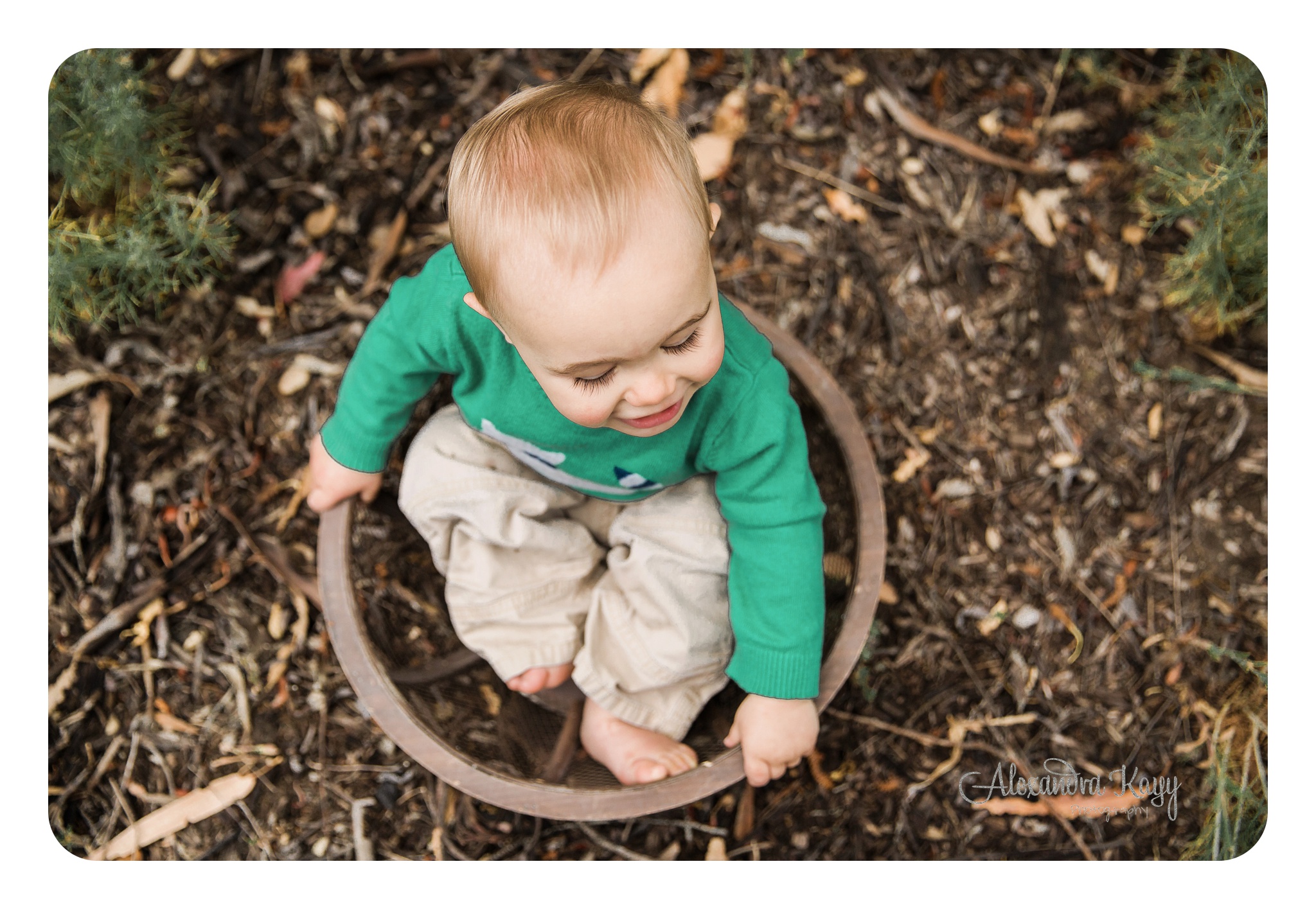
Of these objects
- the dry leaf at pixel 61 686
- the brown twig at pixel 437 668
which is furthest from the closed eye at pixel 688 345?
the dry leaf at pixel 61 686

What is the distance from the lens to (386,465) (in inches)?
67.0

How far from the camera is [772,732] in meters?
1.54

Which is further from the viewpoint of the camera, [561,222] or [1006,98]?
[1006,98]

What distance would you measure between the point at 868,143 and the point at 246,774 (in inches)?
72.6

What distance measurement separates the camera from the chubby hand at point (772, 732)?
1.54 metres

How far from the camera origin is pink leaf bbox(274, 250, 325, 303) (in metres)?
1.96

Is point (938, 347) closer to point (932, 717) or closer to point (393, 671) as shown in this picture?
point (932, 717)

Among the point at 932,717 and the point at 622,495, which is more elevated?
the point at 622,495

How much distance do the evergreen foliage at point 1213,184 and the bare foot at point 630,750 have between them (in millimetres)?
1364

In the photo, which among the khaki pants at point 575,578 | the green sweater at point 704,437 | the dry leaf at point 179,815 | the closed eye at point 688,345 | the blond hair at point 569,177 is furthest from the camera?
the dry leaf at point 179,815

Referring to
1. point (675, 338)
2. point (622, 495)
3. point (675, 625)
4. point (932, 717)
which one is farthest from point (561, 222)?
point (932, 717)

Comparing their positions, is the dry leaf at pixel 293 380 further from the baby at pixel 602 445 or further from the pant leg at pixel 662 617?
the pant leg at pixel 662 617

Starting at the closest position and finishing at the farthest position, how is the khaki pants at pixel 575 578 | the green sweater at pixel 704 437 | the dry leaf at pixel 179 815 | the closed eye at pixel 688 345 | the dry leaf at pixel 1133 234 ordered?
the closed eye at pixel 688 345, the green sweater at pixel 704 437, the khaki pants at pixel 575 578, the dry leaf at pixel 179 815, the dry leaf at pixel 1133 234
